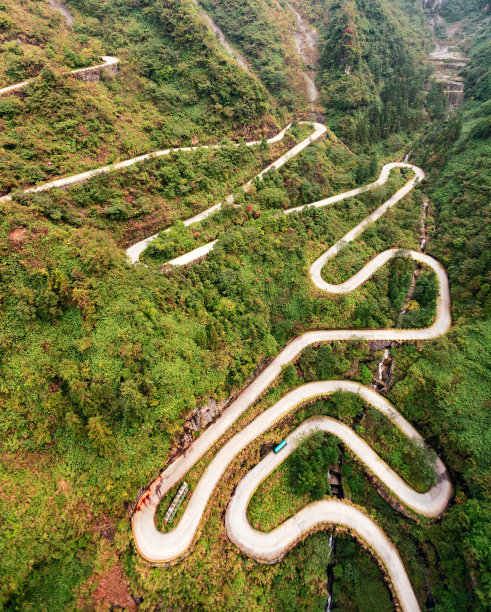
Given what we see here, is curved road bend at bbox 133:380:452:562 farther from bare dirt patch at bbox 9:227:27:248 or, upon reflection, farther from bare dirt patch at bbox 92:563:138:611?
bare dirt patch at bbox 9:227:27:248

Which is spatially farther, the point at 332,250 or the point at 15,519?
the point at 332,250

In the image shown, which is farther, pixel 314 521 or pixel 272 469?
pixel 272 469

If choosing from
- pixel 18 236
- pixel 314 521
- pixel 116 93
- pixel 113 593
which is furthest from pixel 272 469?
pixel 116 93

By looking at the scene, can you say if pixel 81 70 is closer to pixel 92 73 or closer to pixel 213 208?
pixel 92 73

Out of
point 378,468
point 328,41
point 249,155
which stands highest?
point 328,41

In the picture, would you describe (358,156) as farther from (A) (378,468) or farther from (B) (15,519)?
(B) (15,519)

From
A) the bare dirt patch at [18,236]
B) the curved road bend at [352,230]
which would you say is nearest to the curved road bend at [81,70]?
the bare dirt patch at [18,236]

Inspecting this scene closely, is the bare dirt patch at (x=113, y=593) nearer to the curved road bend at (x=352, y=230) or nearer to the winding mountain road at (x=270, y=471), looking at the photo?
the winding mountain road at (x=270, y=471)

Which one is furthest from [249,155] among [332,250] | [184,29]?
[184,29]

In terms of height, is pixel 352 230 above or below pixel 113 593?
above
